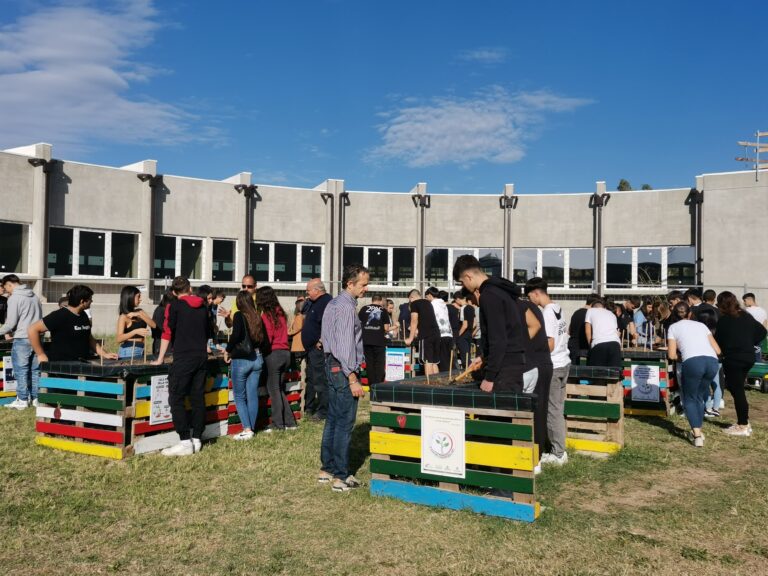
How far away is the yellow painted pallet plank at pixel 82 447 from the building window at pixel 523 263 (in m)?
20.5

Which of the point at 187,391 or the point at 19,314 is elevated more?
the point at 19,314

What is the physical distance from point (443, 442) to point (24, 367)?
7.82 meters

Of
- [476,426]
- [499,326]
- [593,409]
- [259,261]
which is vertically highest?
[259,261]

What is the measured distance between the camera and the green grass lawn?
4574 millimetres

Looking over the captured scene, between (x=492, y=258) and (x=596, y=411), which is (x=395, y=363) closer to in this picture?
(x=596, y=411)

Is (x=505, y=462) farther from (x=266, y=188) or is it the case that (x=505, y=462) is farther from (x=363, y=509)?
(x=266, y=188)

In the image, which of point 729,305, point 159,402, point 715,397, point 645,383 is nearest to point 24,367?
point 159,402

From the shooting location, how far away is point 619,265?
82.5 ft

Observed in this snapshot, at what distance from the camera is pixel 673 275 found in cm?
2417

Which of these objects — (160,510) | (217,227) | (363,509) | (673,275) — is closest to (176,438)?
(160,510)

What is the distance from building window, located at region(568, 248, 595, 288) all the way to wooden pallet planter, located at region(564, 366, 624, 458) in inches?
704

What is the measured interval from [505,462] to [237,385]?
4.31m

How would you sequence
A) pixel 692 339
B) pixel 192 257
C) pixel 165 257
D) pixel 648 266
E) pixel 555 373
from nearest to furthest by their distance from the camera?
pixel 555 373 → pixel 692 339 → pixel 165 257 → pixel 192 257 → pixel 648 266

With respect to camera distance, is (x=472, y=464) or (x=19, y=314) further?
(x=19, y=314)
